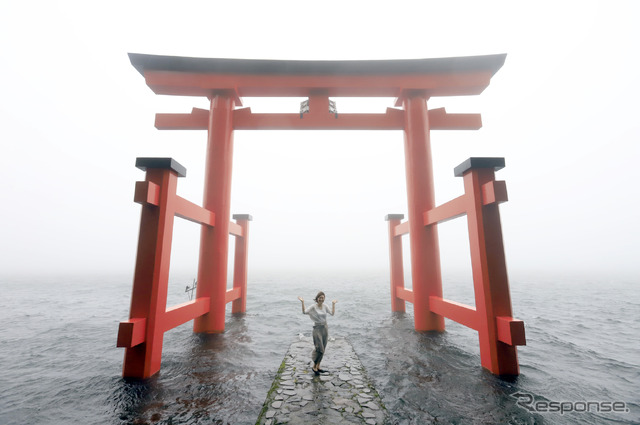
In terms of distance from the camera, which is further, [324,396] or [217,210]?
[217,210]

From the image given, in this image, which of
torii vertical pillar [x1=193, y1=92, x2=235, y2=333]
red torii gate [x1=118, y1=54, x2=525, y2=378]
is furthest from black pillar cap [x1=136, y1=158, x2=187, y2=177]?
torii vertical pillar [x1=193, y1=92, x2=235, y2=333]

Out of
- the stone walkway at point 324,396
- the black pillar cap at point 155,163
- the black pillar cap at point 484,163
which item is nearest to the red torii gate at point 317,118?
the black pillar cap at point 155,163

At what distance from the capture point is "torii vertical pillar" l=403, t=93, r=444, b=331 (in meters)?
6.48

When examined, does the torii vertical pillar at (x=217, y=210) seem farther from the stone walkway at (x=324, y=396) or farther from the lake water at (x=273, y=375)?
the stone walkway at (x=324, y=396)

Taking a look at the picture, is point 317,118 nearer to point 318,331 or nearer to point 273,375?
point 318,331

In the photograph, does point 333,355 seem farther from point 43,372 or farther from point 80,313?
point 80,313

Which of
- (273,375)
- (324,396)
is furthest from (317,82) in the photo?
(324,396)

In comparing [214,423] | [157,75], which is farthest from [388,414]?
[157,75]

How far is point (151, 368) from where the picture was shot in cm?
410

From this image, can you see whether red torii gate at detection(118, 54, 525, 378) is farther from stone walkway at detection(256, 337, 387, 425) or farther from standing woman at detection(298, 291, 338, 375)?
standing woman at detection(298, 291, 338, 375)

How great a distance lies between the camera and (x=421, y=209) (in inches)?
266

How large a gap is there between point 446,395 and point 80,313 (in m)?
14.5

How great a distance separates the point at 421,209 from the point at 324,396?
503 centimetres

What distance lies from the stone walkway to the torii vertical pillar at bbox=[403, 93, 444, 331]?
2.70 m
